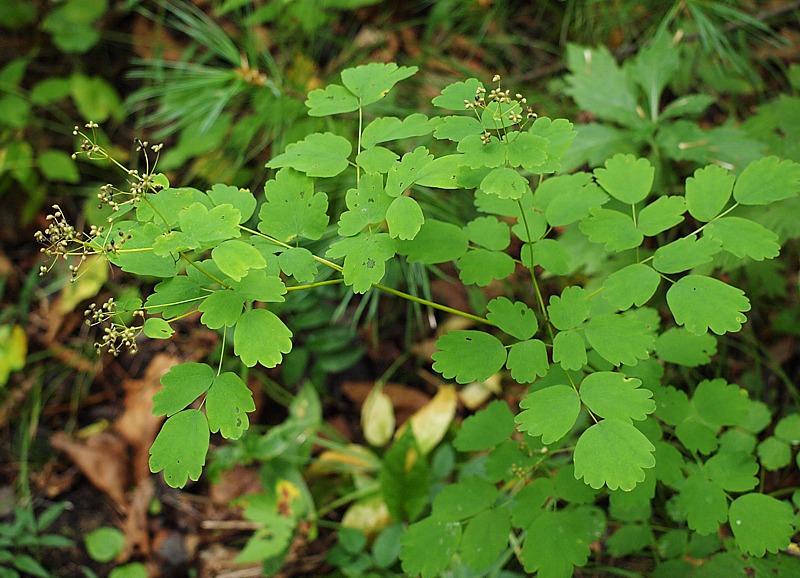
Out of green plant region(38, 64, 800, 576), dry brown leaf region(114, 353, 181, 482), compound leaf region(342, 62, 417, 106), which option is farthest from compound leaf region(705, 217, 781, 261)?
dry brown leaf region(114, 353, 181, 482)

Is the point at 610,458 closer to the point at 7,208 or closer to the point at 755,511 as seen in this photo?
the point at 755,511

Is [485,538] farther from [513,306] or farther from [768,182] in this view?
[768,182]

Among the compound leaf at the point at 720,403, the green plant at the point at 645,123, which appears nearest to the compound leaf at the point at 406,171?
the compound leaf at the point at 720,403

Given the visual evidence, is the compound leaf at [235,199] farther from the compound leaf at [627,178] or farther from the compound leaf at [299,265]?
the compound leaf at [627,178]

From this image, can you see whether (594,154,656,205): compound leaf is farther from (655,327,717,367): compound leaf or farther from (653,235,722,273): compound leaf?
(655,327,717,367): compound leaf

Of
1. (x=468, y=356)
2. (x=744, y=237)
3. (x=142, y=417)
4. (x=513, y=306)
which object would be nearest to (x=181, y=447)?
(x=468, y=356)
